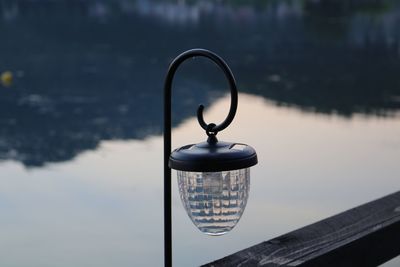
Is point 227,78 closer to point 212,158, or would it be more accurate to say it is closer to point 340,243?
point 212,158

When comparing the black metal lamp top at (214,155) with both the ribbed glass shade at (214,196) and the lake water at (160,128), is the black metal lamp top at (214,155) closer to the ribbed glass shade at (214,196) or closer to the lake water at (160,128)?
the ribbed glass shade at (214,196)

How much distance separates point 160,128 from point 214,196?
827 cm

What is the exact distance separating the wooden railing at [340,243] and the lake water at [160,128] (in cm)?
348

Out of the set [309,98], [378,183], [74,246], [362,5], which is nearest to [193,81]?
[309,98]

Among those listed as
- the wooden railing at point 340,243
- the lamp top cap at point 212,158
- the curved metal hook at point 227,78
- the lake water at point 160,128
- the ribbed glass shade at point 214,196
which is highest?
the curved metal hook at point 227,78

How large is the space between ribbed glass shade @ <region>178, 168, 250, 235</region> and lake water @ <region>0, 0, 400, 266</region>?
3.74 meters

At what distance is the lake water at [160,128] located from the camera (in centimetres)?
609

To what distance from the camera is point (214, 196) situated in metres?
1.27

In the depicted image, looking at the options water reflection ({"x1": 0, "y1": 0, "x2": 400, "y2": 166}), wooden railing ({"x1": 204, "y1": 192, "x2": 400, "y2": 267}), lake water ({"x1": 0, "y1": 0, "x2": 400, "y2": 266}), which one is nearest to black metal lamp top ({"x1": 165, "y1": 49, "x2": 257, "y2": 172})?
wooden railing ({"x1": 204, "y1": 192, "x2": 400, "y2": 267})

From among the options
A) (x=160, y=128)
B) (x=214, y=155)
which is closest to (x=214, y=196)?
(x=214, y=155)

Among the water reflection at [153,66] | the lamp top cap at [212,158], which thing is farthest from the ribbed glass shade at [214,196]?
the water reflection at [153,66]

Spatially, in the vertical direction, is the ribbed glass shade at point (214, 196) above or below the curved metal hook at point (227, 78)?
below

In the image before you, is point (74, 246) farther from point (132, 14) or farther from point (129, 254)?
point (132, 14)

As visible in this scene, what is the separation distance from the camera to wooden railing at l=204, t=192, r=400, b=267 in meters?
1.27
